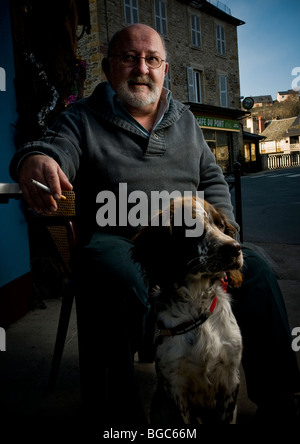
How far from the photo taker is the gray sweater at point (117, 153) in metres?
1.74

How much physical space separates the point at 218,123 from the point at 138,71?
73.4ft

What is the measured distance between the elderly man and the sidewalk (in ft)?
1.32

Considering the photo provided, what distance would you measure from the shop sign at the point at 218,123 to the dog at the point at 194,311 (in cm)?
2082

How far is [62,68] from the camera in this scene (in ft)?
12.0

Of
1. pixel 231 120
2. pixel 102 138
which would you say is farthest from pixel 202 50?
pixel 102 138

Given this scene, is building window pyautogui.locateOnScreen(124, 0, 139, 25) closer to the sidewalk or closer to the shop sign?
the shop sign

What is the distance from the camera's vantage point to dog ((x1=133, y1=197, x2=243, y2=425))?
145 centimetres

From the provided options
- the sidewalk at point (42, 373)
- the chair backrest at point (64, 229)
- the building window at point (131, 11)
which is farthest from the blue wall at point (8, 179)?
the building window at point (131, 11)

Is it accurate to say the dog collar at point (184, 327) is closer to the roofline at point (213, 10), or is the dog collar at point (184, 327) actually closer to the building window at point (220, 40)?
the roofline at point (213, 10)

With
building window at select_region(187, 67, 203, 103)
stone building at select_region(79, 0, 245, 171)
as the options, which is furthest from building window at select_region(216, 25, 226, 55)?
building window at select_region(187, 67, 203, 103)

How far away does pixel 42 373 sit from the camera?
2.20 metres
